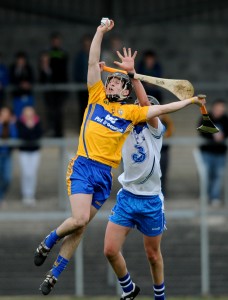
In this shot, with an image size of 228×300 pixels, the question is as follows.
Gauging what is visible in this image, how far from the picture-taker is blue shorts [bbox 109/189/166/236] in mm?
12396

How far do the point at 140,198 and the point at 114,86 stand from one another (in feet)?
4.46

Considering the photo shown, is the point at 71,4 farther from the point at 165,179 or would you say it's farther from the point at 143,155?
the point at 143,155

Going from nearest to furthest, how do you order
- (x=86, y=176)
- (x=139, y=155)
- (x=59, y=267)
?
(x=86, y=176), (x=59, y=267), (x=139, y=155)

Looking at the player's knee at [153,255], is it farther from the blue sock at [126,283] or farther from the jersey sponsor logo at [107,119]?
the jersey sponsor logo at [107,119]

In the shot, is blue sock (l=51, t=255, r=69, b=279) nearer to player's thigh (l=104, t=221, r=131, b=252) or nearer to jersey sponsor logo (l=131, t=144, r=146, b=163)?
player's thigh (l=104, t=221, r=131, b=252)

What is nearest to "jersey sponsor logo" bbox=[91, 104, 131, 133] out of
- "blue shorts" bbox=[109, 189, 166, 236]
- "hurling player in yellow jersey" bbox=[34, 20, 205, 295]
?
"hurling player in yellow jersey" bbox=[34, 20, 205, 295]

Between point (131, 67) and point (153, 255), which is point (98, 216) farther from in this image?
point (131, 67)

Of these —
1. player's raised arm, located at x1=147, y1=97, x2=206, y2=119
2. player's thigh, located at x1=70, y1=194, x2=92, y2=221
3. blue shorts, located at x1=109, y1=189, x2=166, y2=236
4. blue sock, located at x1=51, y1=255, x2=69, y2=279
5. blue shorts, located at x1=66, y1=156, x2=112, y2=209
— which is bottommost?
blue sock, located at x1=51, y1=255, x2=69, y2=279

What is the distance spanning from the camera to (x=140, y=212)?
1239 cm

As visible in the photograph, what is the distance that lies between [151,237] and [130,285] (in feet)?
1.93

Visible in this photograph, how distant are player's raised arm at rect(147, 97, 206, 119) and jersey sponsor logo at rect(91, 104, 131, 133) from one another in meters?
0.32

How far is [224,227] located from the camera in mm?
18156

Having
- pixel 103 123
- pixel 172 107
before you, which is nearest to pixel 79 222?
pixel 103 123

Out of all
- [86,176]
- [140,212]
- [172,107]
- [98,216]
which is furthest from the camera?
[98,216]
